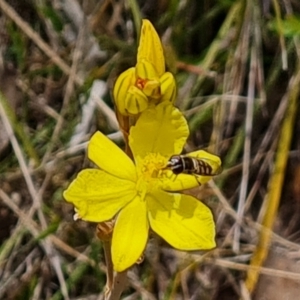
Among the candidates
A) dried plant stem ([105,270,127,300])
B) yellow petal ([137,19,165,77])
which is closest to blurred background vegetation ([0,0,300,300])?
dried plant stem ([105,270,127,300])

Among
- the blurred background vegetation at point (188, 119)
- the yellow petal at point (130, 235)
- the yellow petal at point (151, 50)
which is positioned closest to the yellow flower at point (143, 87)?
the yellow petal at point (151, 50)

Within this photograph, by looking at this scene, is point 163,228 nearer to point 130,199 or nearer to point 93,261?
point 130,199

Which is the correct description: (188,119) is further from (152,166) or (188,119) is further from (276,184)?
(152,166)

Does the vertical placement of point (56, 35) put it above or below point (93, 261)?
above

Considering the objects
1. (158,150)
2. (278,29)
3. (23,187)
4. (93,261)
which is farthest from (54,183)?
(158,150)

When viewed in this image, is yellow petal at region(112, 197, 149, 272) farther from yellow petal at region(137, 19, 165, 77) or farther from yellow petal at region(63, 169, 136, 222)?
yellow petal at region(137, 19, 165, 77)

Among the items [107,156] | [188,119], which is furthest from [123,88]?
[188,119]

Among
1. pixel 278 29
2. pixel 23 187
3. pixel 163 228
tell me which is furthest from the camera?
pixel 23 187

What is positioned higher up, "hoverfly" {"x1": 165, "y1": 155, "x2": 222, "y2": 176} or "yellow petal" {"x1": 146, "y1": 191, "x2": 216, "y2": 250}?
"hoverfly" {"x1": 165, "y1": 155, "x2": 222, "y2": 176}
